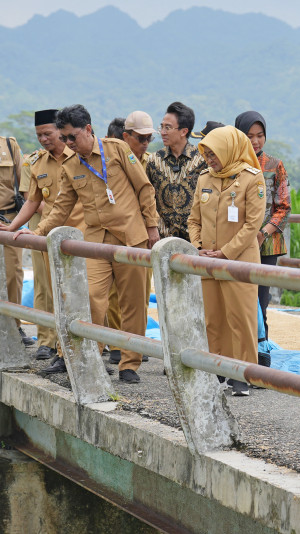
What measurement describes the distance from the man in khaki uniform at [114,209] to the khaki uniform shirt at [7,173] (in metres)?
1.72

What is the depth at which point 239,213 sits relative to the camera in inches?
219

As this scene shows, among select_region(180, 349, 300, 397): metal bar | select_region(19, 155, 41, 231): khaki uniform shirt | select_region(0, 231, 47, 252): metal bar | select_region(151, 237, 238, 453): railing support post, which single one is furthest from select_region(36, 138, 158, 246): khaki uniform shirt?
select_region(180, 349, 300, 397): metal bar

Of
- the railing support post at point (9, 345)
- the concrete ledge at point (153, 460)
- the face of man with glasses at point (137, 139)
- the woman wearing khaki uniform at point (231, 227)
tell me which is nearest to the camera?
the concrete ledge at point (153, 460)

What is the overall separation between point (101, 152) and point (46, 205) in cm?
111

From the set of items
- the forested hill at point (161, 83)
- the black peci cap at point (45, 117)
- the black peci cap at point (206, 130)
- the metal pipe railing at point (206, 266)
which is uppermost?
the forested hill at point (161, 83)

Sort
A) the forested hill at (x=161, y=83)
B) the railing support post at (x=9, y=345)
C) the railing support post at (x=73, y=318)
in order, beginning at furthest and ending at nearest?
1. the forested hill at (x=161, y=83)
2. the railing support post at (x=9, y=345)
3. the railing support post at (x=73, y=318)

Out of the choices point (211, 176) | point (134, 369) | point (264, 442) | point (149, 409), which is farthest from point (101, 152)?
point (264, 442)

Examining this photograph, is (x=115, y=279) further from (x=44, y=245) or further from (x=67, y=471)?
(x=67, y=471)

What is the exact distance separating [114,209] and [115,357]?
3.83 ft

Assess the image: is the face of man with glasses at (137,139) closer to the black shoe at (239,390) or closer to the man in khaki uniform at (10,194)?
the man in khaki uniform at (10,194)

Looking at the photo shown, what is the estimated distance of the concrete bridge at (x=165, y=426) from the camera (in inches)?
145

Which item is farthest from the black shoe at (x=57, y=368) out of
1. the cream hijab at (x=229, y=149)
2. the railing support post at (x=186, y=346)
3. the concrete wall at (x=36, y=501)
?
the railing support post at (x=186, y=346)

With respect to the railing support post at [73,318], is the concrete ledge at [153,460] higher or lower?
lower

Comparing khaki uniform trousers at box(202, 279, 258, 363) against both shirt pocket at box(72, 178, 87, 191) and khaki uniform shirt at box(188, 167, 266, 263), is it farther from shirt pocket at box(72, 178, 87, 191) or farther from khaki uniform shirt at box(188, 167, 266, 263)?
shirt pocket at box(72, 178, 87, 191)
